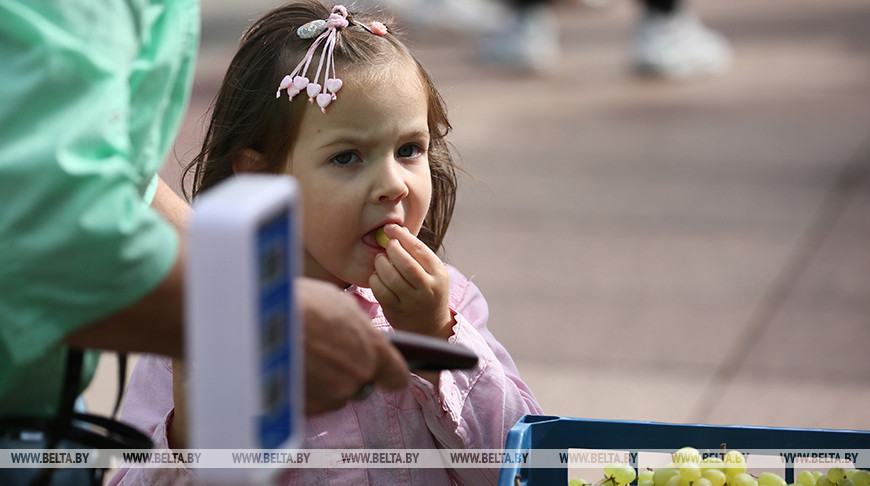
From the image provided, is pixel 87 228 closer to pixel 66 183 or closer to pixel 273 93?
pixel 66 183

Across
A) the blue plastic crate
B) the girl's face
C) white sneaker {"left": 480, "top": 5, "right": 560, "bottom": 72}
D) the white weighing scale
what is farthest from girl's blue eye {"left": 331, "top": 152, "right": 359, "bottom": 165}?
white sneaker {"left": 480, "top": 5, "right": 560, "bottom": 72}

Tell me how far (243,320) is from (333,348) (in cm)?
28

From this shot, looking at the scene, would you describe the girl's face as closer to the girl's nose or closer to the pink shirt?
the girl's nose

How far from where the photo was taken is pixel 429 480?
6.82 feet

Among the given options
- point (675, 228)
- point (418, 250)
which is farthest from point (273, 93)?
point (675, 228)

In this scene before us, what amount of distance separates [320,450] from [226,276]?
1.09m

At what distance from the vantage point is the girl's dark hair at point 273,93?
7.01 feet

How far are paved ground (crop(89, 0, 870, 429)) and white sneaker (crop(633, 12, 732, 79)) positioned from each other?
153 millimetres

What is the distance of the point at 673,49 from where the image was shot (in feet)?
26.0

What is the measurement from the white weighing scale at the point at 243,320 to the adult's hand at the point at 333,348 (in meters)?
0.14

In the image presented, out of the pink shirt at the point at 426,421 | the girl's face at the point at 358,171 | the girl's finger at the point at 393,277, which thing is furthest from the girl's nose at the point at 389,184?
the pink shirt at the point at 426,421

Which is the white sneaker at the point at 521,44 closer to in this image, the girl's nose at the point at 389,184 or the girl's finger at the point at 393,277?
the girl's nose at the point at 389,184

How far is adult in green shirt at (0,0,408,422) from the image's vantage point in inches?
47.4

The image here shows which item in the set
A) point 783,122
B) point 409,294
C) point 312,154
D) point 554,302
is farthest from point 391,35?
point 783,122
